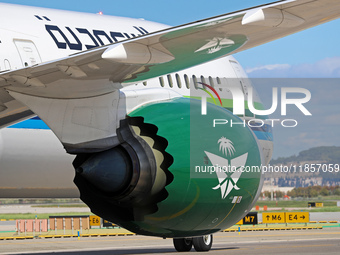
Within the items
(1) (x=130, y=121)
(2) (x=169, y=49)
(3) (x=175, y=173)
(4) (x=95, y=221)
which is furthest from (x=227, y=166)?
(4) (x=95, y=221)

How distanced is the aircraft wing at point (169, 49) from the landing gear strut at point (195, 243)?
28.9ft

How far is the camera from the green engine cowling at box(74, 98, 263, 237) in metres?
9.58

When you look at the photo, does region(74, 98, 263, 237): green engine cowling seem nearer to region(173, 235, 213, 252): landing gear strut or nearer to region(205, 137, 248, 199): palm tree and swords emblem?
region(205, 137, 248, 199): palm tree and swords emblem

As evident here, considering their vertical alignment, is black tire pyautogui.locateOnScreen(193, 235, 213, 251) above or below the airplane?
below

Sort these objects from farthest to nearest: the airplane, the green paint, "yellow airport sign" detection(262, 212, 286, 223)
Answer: "yellow airport sign" detection(262, 212, 286, 223), the green paint, the airplane

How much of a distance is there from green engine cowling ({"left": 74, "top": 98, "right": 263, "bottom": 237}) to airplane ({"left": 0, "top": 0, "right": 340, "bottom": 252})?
0.02 meters

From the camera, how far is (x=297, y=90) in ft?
38.6

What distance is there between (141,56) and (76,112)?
8.11ft

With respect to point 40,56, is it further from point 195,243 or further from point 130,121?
point 195,243

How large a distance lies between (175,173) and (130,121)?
100cm

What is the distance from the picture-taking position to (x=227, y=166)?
35.0 feet

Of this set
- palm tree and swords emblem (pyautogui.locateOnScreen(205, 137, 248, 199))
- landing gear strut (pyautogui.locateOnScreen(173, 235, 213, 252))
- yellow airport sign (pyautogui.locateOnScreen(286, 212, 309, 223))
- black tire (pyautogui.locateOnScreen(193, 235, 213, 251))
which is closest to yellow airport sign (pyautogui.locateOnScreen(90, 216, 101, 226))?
yellow airport sign (pyautogui.locateOnScreen(286, 212, 309, 223))

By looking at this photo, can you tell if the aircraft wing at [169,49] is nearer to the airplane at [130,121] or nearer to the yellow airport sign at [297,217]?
the airplane at [130,121]

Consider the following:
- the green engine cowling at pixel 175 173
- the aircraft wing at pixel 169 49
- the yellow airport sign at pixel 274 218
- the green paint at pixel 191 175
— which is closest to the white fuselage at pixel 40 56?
the green paint at pixel 191 175
